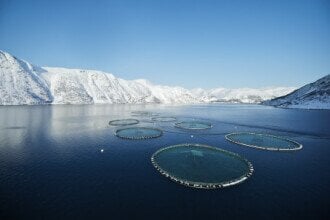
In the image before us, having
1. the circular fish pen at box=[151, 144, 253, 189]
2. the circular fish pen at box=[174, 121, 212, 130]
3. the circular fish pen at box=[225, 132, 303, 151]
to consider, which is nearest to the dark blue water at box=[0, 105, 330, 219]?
the circular fish pen at box=[151, 144, 253, 189]

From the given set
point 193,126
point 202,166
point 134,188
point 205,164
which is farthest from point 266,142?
point 134,188

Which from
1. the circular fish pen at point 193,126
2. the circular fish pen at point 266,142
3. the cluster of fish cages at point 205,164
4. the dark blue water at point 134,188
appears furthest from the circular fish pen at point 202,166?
the circular fish pen at point 193,126

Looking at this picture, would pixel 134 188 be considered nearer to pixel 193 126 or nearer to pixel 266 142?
pixel 266 142

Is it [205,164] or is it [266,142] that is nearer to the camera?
[205,164]

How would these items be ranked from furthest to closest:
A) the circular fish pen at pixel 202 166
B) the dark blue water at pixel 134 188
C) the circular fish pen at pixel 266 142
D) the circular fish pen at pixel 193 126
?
1. the circular fish pen at pixel 193 126
2. the circular fish pen at pixel 266 142
3. the circular fish pen at pixel 202 166
4. the dark blue water at pixel 134 188

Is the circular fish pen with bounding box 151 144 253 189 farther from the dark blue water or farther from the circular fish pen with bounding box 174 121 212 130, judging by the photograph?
the circular fish pen with bounding box 174 121 212 130

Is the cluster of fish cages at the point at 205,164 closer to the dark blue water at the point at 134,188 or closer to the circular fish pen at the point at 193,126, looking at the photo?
the dark blue water at the point at 134,188

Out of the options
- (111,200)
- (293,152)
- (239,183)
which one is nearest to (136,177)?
(111,200)

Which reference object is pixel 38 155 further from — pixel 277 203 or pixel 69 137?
pixel 277 203
